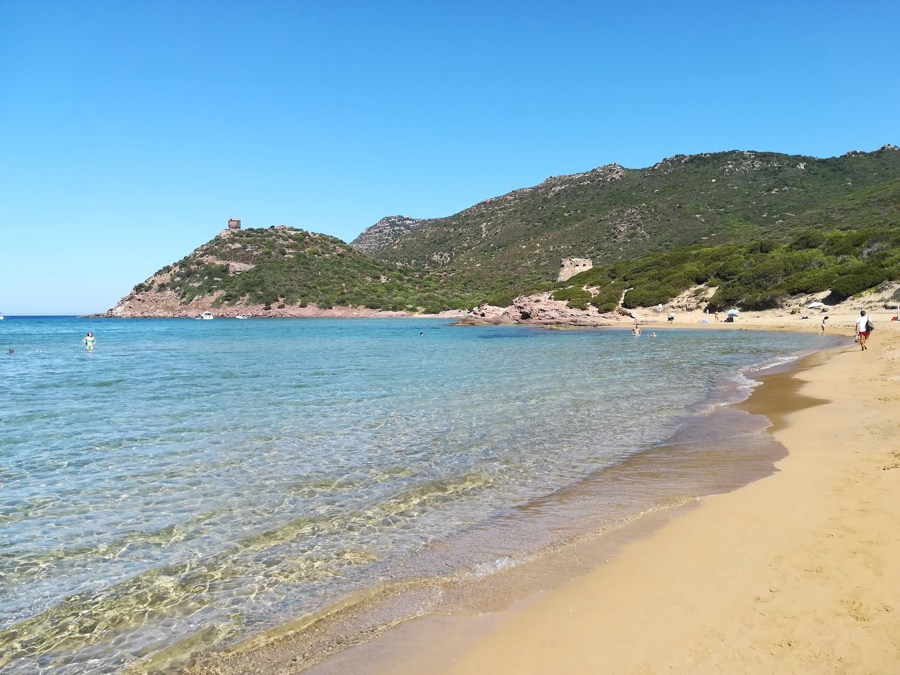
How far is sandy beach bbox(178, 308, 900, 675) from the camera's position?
362cm

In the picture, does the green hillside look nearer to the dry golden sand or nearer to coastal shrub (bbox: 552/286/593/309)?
coastal shrub (bbox: 552/286/593/309)

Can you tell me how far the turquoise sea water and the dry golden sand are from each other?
106 cm

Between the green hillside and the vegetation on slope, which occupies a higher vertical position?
the green hillside

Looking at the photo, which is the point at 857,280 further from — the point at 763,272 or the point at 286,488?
the point at 286,488

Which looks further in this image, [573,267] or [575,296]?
[573,267]

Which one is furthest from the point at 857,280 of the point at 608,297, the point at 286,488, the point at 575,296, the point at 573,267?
the point at 286,488

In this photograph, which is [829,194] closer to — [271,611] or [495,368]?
[495,368]

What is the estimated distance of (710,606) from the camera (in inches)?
167

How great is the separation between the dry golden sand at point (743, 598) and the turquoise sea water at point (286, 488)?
106 cm

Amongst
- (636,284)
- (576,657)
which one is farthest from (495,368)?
(636,284)

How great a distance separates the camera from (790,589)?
4375 mm

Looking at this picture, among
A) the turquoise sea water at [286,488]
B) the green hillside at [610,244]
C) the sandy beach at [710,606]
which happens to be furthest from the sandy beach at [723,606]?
the green hillside at [610,244]

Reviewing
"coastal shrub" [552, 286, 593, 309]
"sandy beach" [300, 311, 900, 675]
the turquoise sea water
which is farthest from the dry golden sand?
"coastal shrub" [552, 286, 593, 309]

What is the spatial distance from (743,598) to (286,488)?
6.20m
